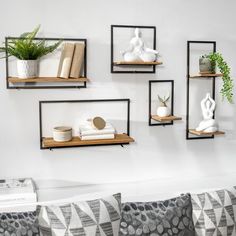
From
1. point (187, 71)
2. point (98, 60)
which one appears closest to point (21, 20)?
point (98, 60)

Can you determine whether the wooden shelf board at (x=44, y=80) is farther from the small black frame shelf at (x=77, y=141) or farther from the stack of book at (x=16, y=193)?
the stack of book at (x=16, y=193)

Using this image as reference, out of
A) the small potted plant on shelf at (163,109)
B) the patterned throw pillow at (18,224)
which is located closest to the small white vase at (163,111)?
the small potted plant on shelf at (163,109)

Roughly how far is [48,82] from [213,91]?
3.92 feet

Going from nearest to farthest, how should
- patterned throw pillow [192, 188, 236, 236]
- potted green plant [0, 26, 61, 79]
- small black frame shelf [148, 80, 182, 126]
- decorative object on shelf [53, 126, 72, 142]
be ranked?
patterned throw pillow [192, 188, 236, 236], potted green plant [0, 26, 61, 79], decorative object on shelf [53, 126, 72, 142], small black frame shelf [148, 80, 182, 126]

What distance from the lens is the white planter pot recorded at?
2518 mm

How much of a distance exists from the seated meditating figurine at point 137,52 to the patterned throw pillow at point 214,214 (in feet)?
3.16

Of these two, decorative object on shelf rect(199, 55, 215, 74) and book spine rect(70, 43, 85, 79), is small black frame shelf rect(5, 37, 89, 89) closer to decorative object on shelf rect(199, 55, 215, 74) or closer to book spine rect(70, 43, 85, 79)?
book spine rect(70, 43, 85, 79)

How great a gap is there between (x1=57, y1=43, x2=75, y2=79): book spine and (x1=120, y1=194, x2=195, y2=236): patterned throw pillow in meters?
0.93

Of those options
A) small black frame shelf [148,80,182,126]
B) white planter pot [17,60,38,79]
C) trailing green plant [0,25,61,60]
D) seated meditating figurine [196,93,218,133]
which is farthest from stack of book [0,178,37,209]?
seated meditating figurine [196,93,218,133]

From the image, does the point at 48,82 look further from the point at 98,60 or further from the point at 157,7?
the point at 157,7

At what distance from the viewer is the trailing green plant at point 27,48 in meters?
2.51

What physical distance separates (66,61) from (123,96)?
0.49 metres

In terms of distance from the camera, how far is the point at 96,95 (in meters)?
2.81

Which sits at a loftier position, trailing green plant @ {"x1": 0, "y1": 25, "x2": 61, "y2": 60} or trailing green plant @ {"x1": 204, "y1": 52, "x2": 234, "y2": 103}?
trailing green plant @ {"x1": 0, "y1": 25, "x2": 61, "y2": 60}
